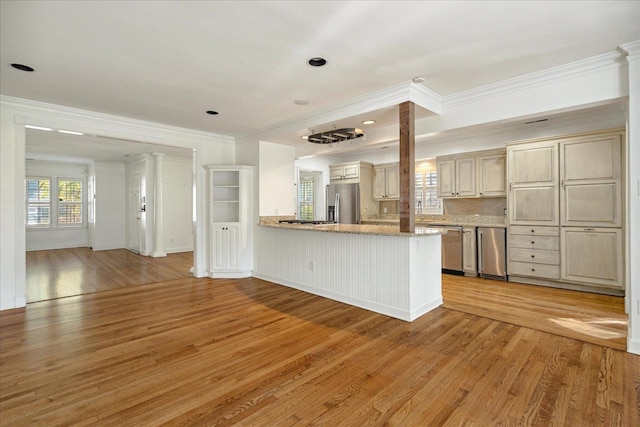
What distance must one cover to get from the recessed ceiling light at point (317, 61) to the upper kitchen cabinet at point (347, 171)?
4.24m

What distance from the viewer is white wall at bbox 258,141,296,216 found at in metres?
5.46

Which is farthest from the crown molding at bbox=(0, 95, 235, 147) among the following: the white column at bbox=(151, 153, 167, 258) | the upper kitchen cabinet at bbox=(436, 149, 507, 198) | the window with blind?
the upper kitchen cabinet at bbox=(436, 149, 507, 198)

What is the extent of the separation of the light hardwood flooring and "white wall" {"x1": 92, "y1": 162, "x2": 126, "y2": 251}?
229 inches

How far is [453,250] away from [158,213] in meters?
6.79

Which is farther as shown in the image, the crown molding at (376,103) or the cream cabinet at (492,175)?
the cream cabinet at (492,175)

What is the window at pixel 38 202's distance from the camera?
888cm

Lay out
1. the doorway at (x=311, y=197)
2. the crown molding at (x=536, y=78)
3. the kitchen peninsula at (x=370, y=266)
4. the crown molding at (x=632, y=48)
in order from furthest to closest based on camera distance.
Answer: the doorway at (x=311, y=197) → the kitchen peninsula at (x=370, y=266) → the crown molding at (x=536, y=78) → the crown molding at (x=632, y=48)

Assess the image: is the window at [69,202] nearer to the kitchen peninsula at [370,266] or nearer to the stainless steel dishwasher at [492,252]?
the kitchen peninsula at [370,266]

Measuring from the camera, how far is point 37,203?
355 inches

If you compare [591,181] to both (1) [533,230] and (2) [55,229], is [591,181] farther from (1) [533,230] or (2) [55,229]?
(2) [55,229]

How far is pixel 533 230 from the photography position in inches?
193

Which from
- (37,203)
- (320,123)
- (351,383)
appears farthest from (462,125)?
(37,203)

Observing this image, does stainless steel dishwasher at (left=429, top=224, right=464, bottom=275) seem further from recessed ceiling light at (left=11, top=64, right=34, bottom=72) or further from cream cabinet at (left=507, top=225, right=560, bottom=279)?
recessed ceiling light at (left=11, top=64, right=34, bottom=72)

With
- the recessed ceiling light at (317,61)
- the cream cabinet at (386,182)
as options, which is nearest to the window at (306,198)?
the cream cabinet at (386,182)
